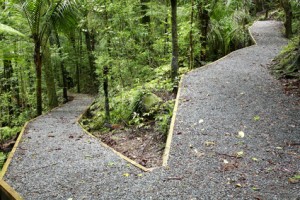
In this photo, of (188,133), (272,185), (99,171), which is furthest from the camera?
(188,133)

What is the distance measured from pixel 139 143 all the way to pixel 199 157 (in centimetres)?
212

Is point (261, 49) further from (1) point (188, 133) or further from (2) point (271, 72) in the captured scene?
(1) point (188, 133)

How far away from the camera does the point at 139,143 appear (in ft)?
19.5

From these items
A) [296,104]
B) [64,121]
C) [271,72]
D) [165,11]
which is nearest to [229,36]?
[165,11]

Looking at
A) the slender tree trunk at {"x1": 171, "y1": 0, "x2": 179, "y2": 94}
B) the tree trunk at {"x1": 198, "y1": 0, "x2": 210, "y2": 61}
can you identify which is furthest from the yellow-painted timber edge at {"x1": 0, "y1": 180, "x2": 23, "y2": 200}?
the tree trunk at {"x1": 198, "y1": 0, "x2": 210, "y2": 61}

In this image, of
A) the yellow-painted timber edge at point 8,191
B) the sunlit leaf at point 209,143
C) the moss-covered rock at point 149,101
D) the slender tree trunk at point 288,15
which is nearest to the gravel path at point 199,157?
the sunlit leaf at point 209,143

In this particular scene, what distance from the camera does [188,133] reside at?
4.84 m

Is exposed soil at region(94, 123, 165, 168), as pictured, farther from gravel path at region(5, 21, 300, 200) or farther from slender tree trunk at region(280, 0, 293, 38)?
slender tree trunk at region(280, 0, 293, 38)

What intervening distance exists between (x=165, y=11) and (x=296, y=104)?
633 cm

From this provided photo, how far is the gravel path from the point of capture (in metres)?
3.35

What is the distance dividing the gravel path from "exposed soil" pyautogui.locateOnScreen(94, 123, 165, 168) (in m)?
0.49

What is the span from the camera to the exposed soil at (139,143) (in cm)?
490

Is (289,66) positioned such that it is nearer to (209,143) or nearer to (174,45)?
(174,45)

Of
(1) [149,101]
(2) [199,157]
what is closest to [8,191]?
(2) [199,157]
